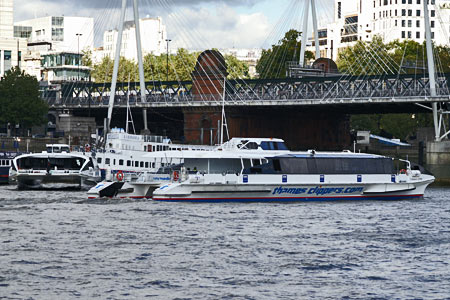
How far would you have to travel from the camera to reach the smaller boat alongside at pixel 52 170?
287 feet

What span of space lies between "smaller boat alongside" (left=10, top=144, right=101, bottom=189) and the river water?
1657 cm

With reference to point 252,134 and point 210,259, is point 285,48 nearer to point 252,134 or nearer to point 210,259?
point 252,134

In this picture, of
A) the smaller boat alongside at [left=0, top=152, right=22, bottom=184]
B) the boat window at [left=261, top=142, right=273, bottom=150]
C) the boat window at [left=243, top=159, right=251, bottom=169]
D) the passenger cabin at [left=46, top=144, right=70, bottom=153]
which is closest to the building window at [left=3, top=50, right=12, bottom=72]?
the passenger cabin at [left=46, top=144, right=70, bottom=153]

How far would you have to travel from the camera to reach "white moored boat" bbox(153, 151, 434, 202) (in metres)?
67.9

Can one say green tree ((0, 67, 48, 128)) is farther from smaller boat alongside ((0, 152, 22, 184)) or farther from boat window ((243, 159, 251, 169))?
boat window ((243, 159, 251, 169))

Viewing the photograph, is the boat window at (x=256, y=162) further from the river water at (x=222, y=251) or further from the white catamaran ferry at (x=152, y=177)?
the river water at (x=222, y=251)

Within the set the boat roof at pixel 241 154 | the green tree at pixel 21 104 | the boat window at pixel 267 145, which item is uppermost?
the green tree at pixel 21 104

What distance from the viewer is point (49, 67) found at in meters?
190

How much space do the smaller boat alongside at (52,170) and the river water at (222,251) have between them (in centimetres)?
1657

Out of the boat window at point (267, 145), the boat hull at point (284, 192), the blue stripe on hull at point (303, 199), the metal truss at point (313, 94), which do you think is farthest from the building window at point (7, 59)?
the boat hull at point (284, 192)

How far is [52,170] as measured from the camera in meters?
89.1

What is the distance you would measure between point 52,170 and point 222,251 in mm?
43800

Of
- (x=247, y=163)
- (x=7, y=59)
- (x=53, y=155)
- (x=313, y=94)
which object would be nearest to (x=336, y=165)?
(x=247, y=163)

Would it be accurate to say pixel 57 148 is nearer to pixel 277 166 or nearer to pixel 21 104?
pixel 277 166
